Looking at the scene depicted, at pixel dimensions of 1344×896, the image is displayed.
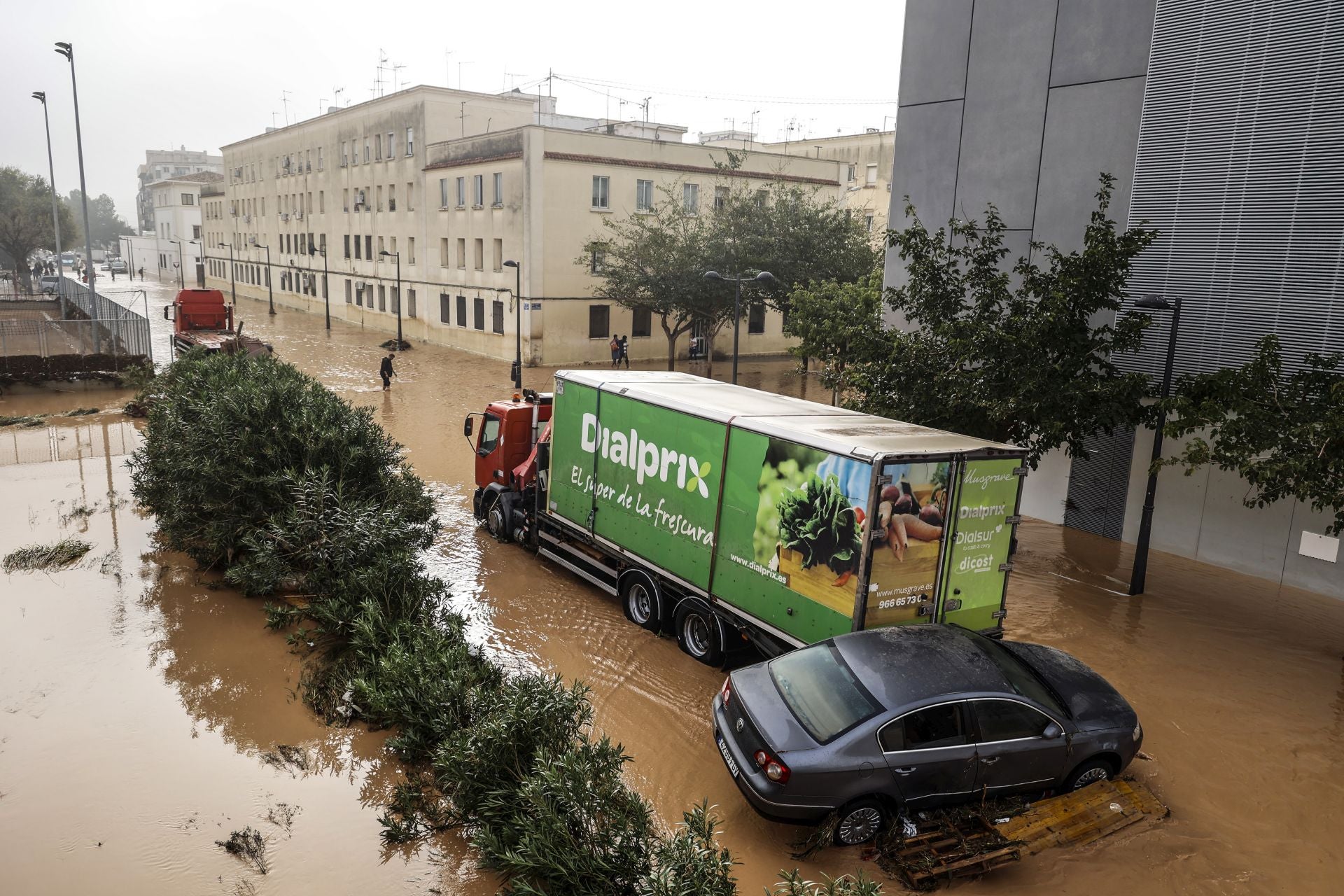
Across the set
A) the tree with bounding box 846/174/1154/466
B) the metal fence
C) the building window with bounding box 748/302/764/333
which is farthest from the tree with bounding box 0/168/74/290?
the tree with bounding box 846/174/1154/466

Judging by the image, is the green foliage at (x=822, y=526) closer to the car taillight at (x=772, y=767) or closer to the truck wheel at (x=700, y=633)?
the truck wheel at (x=700, y=633)

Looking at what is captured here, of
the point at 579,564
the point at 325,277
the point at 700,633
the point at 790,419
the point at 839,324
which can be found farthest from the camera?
the point at 325,277

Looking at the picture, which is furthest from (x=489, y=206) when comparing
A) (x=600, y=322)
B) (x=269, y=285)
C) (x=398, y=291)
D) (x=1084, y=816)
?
(x=269, y=285)

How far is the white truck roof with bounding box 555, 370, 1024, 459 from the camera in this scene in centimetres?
855

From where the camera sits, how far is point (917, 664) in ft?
24.5

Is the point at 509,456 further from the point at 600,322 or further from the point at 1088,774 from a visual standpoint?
the point at 600,322

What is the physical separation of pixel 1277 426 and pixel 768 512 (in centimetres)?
668

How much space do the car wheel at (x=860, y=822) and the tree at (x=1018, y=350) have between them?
265 inches

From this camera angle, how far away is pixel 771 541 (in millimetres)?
9211

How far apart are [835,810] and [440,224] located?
40519 millimetres

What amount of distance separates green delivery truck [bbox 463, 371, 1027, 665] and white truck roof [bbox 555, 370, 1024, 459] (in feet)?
0.09

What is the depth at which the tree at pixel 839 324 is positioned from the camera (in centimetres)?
1463

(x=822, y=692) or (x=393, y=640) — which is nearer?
(x=822, y=692)

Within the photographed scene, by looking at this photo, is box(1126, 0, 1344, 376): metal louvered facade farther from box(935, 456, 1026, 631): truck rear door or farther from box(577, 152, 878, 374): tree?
box(577, 152, 878, 374): tree
